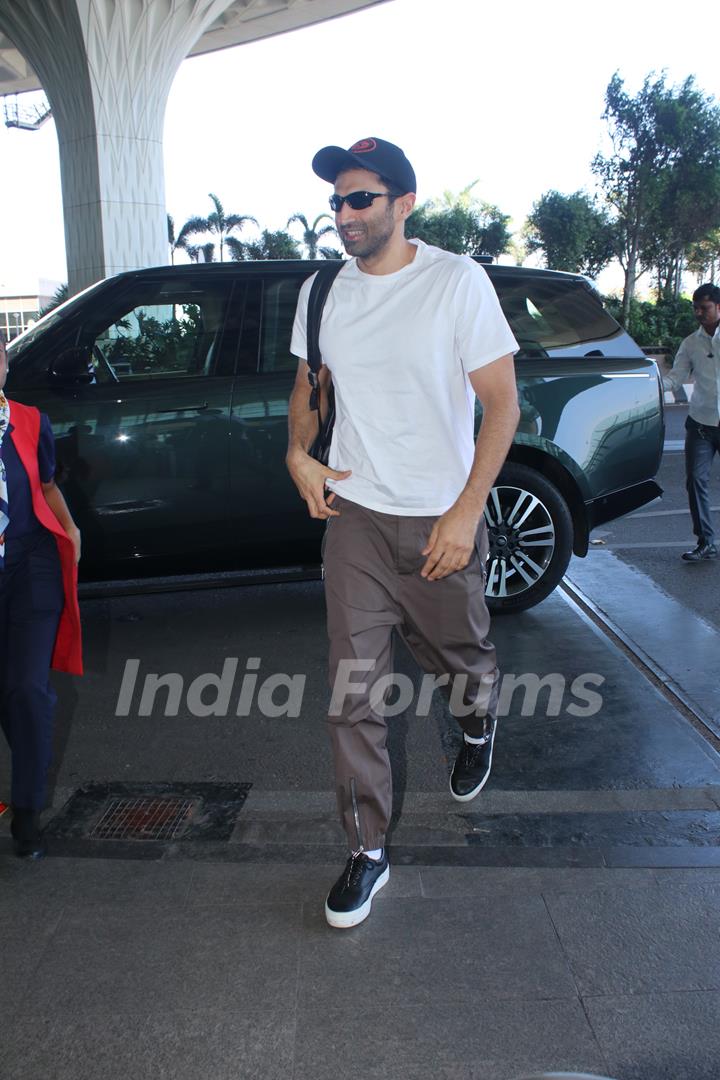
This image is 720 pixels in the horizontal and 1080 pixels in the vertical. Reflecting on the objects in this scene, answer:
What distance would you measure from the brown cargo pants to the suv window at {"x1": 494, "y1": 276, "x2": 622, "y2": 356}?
106 inches

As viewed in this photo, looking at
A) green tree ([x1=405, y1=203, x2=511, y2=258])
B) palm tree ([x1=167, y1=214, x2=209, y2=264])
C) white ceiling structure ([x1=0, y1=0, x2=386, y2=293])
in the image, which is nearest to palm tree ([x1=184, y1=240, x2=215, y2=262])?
palm tree ([x1=167, y1=214, x2=209, y2=264])

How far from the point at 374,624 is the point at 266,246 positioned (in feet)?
196

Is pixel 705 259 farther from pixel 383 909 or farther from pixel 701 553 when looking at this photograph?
pixel 383 909

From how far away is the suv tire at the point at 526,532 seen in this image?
17.7 feet

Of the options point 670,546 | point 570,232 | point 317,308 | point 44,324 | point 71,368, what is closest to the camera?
point 317,308

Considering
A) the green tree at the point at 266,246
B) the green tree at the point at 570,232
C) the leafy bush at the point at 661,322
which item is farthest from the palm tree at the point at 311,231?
the leafy bush at the point at 661,322

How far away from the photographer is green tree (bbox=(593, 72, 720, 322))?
1270 inches

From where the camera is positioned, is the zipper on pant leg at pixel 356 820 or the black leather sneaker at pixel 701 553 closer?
the zipper on pant leg at pixel 356 820

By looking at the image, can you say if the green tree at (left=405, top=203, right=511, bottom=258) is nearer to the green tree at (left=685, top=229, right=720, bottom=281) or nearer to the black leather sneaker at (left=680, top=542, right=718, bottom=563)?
the green tree at (left=685, top=229, right=720, bottom=281)

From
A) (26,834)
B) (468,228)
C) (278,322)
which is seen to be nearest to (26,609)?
(26,834)

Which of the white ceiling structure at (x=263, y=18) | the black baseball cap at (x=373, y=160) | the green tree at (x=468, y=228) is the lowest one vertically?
the black baseball cap at (x=373, y=160)

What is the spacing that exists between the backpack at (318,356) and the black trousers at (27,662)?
95 centimetres

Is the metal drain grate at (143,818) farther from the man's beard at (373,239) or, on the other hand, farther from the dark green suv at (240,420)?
the man's beard at (373,239)

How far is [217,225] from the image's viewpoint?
59.7 m
